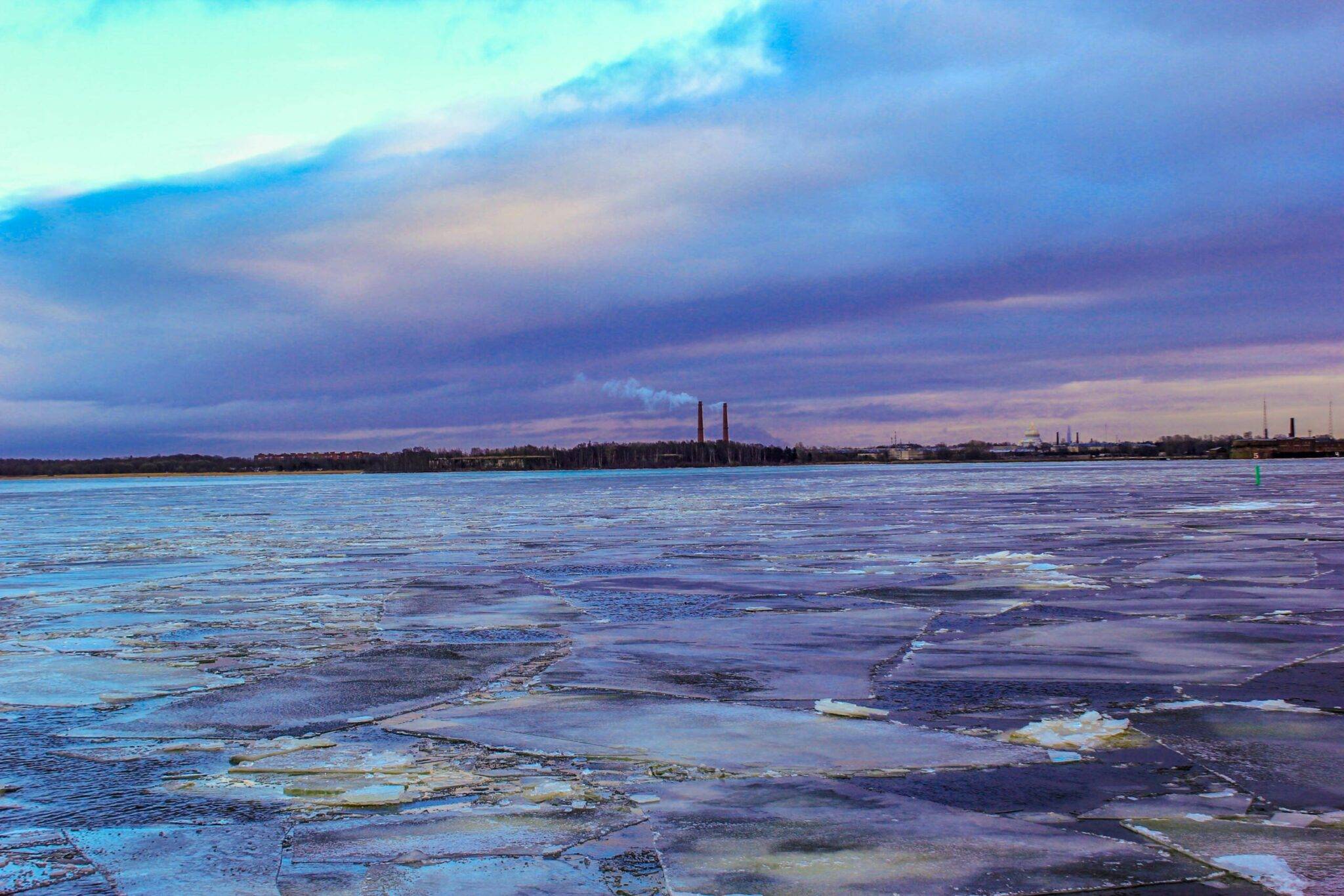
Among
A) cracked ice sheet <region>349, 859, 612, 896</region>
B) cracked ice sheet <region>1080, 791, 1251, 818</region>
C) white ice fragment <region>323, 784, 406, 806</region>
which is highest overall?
white ice fragment <region>323, 784, 406, 806</region>

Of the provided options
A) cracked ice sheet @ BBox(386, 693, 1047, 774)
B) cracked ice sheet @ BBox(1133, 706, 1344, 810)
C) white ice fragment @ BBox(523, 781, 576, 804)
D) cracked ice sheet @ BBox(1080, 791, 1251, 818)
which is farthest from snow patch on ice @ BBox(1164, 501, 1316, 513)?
white ice fragment @ BBox(523, 781, 576, 804)

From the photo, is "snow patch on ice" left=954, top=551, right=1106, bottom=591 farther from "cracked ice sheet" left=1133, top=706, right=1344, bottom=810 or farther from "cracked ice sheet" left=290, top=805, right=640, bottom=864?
"cracked ice sheet" left=290, top=805, right=640, bottom=864

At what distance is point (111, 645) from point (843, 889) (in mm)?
7484

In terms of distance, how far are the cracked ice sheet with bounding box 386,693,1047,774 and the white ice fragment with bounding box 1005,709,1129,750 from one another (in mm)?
186

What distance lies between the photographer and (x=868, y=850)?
12.7 feet

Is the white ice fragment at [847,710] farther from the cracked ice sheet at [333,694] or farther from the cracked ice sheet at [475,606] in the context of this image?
the cracked ice sheet at [475,606]

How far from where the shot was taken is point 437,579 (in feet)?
44.5

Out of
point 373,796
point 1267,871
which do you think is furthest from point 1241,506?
point 373,796

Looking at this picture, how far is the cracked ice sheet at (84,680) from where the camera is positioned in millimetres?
6816

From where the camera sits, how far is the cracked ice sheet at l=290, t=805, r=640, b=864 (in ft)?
12.8

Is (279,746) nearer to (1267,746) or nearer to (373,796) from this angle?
(373,796)

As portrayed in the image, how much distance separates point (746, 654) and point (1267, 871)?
15.3 feet

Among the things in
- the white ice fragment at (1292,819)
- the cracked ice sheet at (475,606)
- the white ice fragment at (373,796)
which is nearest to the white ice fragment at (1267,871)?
the white ice fragment at (1292,819)

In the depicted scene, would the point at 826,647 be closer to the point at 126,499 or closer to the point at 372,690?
the point at 372,690
